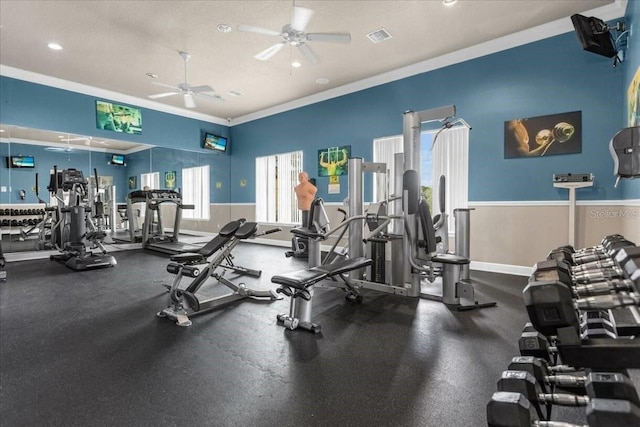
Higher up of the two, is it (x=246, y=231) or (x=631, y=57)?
(x=631, y=57)

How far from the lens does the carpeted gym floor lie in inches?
63.3

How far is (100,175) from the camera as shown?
709 cm

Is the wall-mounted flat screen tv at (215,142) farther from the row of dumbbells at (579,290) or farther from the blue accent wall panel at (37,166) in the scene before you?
the row of dumbbells at (579,290)

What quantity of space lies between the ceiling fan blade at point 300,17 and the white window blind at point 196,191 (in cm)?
619

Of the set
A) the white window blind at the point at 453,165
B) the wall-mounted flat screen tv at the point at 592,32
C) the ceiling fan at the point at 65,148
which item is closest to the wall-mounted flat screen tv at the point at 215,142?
the ceiling fan at the point at 65,148

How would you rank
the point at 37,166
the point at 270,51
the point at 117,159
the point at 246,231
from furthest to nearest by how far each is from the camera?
the point at 117,159, the point at 37,166, the point at 270,51, the point at 246,231

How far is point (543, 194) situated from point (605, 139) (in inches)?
37.4

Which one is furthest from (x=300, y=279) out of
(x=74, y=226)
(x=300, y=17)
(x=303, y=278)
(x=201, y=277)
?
(x=74, y=226)

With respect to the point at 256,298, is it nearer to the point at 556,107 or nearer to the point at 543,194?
the point at 543,194

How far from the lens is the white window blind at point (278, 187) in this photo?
315 inches

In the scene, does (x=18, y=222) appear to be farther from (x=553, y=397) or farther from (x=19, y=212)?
(x=553, y=397)

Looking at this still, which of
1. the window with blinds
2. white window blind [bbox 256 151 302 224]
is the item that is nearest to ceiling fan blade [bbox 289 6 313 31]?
the window with blinds

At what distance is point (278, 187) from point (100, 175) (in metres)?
4.03

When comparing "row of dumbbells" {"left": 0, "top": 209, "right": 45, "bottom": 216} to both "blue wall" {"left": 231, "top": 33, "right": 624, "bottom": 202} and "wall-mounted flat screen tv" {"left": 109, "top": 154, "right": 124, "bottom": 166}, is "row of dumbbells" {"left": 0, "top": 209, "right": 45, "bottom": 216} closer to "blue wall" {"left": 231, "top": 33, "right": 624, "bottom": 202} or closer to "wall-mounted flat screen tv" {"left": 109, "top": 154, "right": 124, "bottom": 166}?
"wall-mounted flat screen tv" {"left": 109, "top": 154, "right": 124, "bottom": 166}
